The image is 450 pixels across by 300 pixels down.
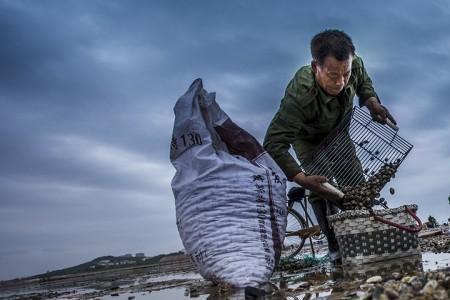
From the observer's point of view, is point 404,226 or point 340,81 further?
point 340,81

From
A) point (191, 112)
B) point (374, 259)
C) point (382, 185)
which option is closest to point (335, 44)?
point (382, 185)

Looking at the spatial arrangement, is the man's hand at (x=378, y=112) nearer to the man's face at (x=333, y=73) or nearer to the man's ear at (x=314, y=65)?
the man's face at (x=333, y=73)

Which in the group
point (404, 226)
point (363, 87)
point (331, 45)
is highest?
point (331, 45)

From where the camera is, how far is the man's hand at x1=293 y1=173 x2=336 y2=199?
3.85m

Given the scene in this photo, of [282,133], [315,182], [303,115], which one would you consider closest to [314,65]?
[303,115]

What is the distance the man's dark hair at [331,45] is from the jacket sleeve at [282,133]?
17.1 inches

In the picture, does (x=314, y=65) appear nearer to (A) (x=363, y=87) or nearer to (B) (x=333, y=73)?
(B) (x=333, y=73)

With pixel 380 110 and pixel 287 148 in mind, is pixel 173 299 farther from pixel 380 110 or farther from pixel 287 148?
pixel 380 110

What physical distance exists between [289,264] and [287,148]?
192 cm

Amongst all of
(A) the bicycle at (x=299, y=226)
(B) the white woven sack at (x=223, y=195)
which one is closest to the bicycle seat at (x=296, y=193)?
(A) the bicycle at (x=299, y=226)

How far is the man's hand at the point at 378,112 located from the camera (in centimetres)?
438

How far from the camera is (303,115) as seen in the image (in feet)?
14.0

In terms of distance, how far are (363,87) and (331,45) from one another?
0.98 m

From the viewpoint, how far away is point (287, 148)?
4188 mm
